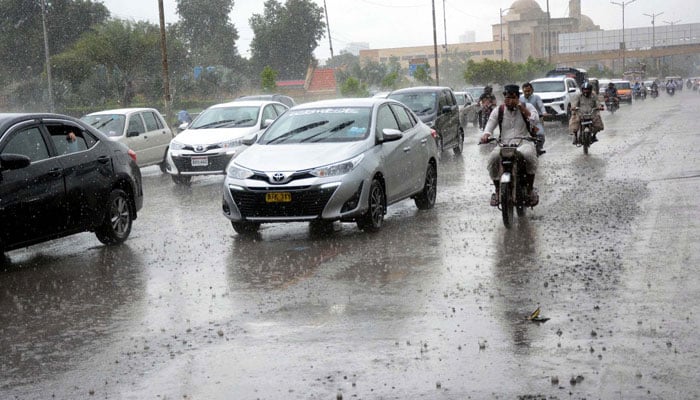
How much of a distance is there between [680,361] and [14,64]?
7284 cm

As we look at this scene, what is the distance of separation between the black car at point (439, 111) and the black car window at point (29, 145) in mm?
13603

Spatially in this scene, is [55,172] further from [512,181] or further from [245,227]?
[512,181]

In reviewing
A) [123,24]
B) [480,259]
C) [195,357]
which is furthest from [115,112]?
[123,24]

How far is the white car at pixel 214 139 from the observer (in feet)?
66.9

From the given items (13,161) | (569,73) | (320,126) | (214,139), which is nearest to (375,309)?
(13,161)

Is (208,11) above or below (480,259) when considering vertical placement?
above

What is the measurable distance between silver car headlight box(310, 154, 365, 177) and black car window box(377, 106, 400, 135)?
1125 mm

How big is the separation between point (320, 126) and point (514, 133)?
248cm

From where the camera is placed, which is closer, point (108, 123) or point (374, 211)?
point (374, 211)

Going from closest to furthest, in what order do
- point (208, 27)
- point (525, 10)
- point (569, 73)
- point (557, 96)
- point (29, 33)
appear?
point (557, 96) → point (569, 73) → point (29, 33) → point (208, 27) → point (525, 10)

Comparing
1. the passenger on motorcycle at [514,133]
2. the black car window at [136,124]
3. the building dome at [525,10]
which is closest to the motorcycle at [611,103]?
the black car window at [136,124]

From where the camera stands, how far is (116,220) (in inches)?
484

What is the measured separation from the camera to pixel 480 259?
998 centimetres

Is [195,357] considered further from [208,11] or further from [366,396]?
[208,11]
